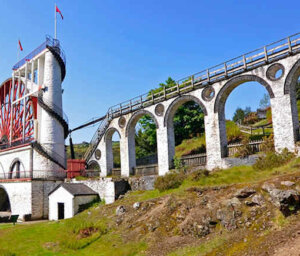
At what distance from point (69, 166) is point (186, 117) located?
13092 millimetres

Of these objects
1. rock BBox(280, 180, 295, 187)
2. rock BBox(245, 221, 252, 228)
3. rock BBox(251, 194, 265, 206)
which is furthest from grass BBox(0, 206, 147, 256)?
rock BBox(280, 180, 295, 187)

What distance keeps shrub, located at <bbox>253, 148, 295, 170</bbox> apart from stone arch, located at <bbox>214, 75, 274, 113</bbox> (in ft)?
13.3

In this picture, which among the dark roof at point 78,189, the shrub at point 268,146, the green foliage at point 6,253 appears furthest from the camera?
the dark roof at point 78,189

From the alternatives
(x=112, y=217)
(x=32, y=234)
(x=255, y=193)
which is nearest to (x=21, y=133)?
(x=32, y=234)

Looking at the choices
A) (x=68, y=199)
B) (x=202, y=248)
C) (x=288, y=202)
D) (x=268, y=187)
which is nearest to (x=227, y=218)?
(x=202, y=248)

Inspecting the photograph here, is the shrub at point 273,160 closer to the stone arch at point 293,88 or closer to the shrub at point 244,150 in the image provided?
the stone arch at point 293,88

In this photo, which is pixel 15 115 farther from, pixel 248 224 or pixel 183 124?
pixel 248 224

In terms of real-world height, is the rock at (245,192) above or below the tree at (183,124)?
below

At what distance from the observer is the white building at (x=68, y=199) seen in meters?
20.7

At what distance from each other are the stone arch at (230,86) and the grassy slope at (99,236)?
183 inches

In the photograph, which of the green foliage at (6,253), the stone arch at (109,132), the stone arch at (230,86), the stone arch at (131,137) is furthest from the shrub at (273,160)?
the stone arch at (109,132)

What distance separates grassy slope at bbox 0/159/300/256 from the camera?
1134cm

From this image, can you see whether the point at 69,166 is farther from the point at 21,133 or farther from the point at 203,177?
the point at 203,177

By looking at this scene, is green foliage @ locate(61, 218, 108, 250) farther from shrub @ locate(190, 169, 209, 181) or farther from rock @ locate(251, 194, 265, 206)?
rock @ locate(251, 194, 265, 206)
